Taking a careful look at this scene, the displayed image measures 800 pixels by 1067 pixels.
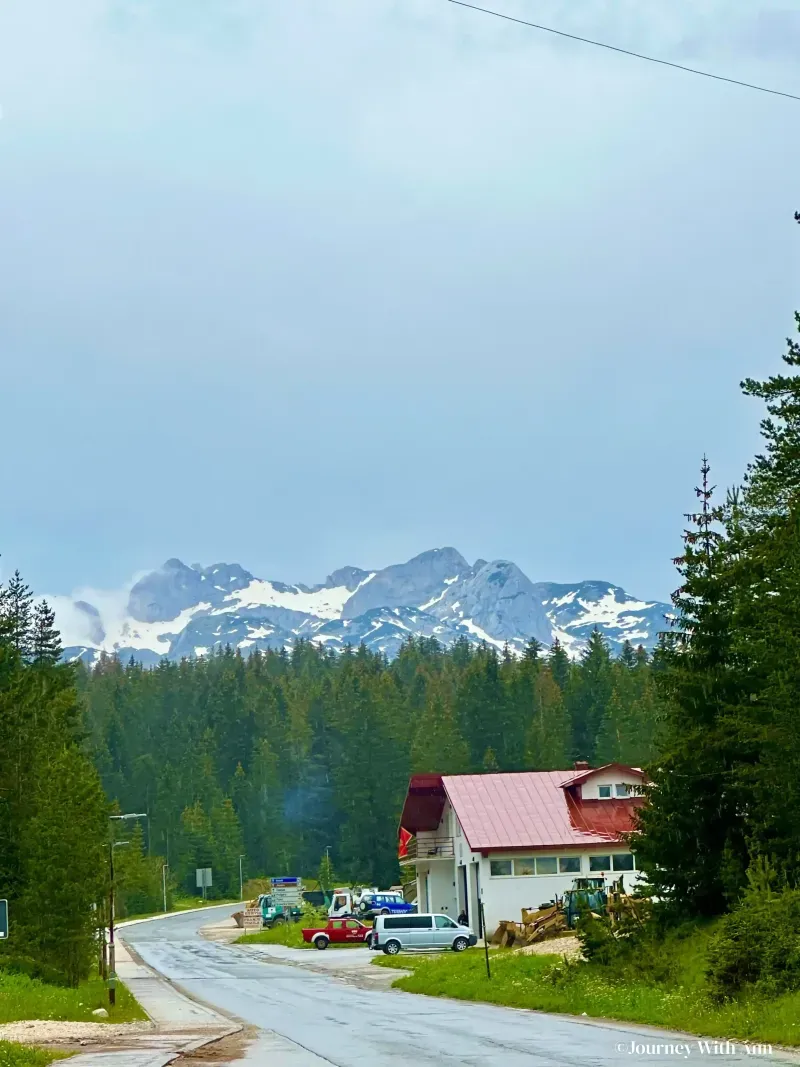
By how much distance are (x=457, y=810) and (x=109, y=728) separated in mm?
132130

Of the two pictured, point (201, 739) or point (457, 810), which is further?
point (201, 739)

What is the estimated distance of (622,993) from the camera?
102ft

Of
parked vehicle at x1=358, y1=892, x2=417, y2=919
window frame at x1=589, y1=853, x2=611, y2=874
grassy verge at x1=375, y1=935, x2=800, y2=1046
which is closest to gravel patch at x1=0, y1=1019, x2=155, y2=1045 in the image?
grassy verge at x1=375, y1=935, x2=800, y2=1046

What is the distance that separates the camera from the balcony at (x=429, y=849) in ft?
230

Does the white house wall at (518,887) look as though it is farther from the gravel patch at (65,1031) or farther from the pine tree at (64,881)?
the gravel patch at (65,1031)

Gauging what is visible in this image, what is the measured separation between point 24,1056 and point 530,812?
43.2 meters

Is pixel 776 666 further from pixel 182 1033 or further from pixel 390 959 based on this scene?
pixel 390 959

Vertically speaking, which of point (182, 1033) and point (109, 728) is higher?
point (109, 728)

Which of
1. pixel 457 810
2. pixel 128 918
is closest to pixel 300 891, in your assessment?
pixel 128 918

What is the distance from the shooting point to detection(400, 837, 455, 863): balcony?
7019 cm

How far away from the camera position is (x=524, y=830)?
6284 cm

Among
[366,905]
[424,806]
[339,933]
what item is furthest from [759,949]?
[366,905]

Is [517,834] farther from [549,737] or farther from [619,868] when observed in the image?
[549,737]

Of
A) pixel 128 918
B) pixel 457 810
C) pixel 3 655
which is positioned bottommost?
pixel 128 918
